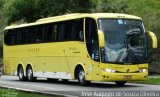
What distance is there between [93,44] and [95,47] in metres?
0.23

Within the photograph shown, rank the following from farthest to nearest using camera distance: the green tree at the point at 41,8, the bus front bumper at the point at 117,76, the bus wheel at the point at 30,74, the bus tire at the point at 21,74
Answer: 1. the green tree at the point at 41,8
2. the bus tire at the point at 21,74
3. the bus wheel at the point at 30,74
4. the bus front bumper at the point at 117,76

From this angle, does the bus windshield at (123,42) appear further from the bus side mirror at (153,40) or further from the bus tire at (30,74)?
the bus tire at (30,74)

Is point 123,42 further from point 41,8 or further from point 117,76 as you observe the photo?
point 41,8

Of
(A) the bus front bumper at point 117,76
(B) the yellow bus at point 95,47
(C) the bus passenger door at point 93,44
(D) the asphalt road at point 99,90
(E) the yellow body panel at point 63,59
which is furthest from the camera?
(C) the bus passenger door at point 93,44

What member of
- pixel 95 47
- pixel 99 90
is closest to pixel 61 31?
→ pixel 95 47

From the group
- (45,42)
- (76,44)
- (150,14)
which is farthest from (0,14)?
(76,44)

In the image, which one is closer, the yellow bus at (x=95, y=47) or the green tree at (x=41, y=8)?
the yellow bus at (x=95, y=47)

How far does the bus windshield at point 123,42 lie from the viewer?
25000mm

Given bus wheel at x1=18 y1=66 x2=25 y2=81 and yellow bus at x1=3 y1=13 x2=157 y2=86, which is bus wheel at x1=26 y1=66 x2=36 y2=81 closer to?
bus wheel at x1=18 y1=66 x2=25 y2=81

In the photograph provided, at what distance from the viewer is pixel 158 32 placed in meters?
47.2

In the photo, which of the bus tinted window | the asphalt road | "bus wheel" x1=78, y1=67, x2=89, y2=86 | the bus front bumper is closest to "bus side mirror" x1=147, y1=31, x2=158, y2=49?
the bus front bumper

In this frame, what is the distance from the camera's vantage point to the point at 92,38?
2578cm

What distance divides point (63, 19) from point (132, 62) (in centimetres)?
552

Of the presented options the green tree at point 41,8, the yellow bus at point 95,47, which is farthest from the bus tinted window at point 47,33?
the green tree at point 41,8
